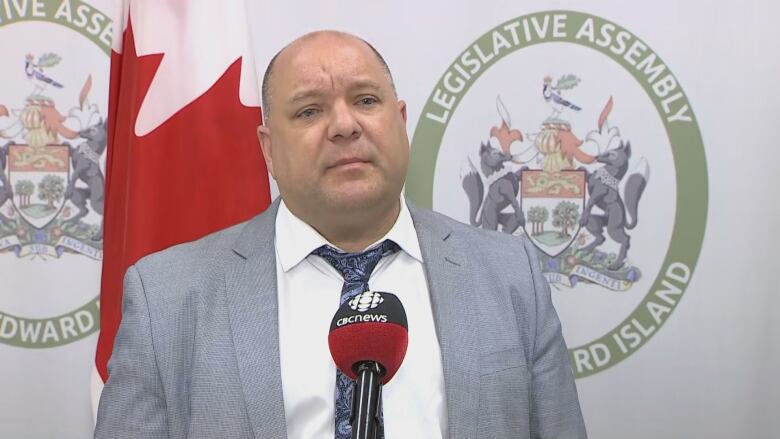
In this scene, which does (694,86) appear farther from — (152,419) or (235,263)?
(152,419)

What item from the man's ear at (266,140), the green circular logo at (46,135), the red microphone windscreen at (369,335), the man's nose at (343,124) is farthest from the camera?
the green circular logo at (46,135)

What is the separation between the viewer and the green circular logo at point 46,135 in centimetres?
242

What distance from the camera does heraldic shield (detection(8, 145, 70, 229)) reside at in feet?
7.95

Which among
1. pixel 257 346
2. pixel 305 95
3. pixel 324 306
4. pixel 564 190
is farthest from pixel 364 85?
pixel 564 190

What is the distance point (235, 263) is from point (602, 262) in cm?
137

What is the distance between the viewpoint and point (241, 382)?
1.52 meters

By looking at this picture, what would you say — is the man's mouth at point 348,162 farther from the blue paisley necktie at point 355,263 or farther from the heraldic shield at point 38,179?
the heraldic shield at point 38,179

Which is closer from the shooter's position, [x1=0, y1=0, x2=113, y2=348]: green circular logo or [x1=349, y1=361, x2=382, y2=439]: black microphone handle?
[x1=349, y1=361, x2=382, y2=439]: black microphone handle

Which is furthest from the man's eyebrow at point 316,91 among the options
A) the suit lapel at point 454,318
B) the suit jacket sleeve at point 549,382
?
the suit jacket sleeve at point 549,382

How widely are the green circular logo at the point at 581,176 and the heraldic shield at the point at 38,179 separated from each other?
121cm

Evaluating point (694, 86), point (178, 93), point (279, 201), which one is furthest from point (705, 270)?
point (178, 93)

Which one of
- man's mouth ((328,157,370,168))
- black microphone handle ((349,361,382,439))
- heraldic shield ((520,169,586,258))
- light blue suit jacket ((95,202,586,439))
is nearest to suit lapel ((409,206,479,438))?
light blue suit jacket ((95,202,586,439))

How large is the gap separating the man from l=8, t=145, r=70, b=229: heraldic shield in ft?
3.08

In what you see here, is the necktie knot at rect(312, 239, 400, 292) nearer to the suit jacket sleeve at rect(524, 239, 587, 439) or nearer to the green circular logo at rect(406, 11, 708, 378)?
the suit jacket sleeve at rect(524, 239, 587, 439)
